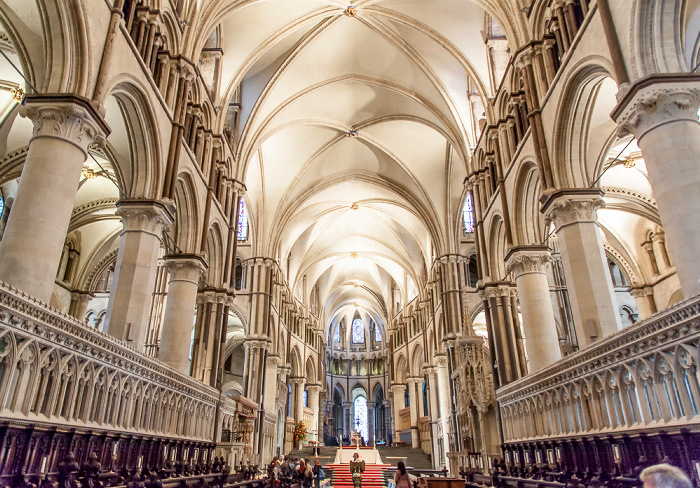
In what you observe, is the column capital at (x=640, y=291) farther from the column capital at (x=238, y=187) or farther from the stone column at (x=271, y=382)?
the column capital at (x=238, y=187)

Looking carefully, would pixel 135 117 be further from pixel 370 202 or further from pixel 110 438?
pixel 370 202

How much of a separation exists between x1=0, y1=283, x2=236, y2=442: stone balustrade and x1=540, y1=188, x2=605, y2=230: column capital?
28.2ft

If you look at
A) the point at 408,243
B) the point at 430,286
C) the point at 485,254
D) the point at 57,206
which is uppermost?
the point at 408,243

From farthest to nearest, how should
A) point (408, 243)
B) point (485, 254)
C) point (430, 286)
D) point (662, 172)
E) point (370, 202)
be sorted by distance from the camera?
1. point (408, 243)
2. point (370, 202)
3. point (430, 286)
4. point (485, 254)
5. point (662, 172)

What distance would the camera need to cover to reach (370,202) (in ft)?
100

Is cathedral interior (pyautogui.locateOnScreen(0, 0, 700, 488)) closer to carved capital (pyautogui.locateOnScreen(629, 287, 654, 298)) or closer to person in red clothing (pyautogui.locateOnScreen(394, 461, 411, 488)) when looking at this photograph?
carved capital (pyautogui.locateOnScreen(629, 287, 654, 298))

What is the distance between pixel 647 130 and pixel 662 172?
71 cm

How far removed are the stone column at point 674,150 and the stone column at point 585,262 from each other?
256 centimetres

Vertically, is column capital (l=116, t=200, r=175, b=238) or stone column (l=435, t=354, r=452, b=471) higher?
column capital (l=116, t=200, r=175, b=238)

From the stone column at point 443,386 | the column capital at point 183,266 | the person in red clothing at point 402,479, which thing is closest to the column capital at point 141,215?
the column capital at point 183,266

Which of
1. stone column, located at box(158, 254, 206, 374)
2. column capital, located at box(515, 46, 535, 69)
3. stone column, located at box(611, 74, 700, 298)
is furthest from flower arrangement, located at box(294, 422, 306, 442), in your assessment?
stone column, located at box(611, 74, 700, 298)

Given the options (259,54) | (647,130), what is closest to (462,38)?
(259,54)

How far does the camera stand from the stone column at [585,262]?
9.38 m

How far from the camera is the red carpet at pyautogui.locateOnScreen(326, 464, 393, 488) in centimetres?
1908
